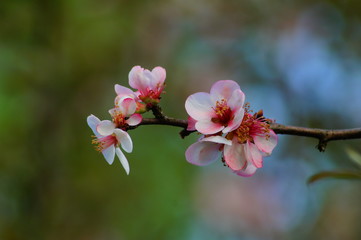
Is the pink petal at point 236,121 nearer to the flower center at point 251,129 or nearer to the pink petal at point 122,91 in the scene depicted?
the flower center at point 251,129

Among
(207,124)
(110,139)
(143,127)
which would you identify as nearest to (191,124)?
(207,124)

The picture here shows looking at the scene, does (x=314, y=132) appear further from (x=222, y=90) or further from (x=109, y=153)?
(x=109, y=153)

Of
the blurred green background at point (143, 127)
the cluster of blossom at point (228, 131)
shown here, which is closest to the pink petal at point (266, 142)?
the cluster of blossom at point (228, 131)

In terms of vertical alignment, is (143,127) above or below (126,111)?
above

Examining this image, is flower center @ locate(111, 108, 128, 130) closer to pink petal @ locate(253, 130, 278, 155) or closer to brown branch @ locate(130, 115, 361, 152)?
brown branch @ locate(130, 115, 361, 152)

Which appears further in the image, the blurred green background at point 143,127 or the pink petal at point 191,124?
the blurred green background at point 143,127

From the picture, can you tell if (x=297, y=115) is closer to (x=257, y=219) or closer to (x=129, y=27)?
(x=257, y=219)
